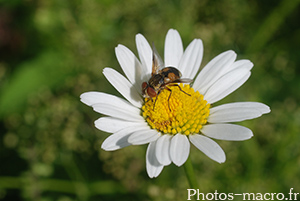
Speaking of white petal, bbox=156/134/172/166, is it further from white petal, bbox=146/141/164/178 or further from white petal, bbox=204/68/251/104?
white petal, bbox=204/68/251/104

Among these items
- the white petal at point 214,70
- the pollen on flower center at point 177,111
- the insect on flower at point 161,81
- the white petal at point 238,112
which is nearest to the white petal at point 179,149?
the pollen on flower center at point 177,111

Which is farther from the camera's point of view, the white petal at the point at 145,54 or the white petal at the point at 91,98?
the white petal at the point at 145,54

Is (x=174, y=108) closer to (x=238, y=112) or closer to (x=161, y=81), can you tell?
(x=161, y=81)

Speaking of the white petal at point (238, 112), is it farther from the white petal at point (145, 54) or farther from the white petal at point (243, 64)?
the white petal at point (145, 54)

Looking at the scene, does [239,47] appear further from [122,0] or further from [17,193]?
[17,193]

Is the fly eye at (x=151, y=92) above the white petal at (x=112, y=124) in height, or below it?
above

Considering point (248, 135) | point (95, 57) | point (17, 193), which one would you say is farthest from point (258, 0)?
point (17, 193)
